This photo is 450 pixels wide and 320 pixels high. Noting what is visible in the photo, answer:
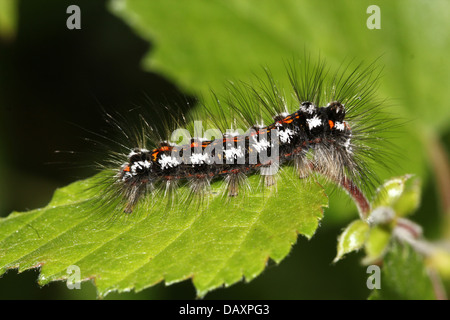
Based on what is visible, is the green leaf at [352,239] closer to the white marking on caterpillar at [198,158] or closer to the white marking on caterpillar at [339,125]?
the white marking on caterpillar at [339,125]

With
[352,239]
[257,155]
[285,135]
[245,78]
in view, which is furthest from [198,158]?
[245,78]

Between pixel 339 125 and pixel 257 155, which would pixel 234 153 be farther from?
pixel 339 125

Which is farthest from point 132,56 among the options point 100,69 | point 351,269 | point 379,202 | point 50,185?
point 379,202

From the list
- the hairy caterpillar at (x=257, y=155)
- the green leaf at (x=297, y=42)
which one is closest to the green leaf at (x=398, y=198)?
the hairy caterpillar at (x=257, y=155)

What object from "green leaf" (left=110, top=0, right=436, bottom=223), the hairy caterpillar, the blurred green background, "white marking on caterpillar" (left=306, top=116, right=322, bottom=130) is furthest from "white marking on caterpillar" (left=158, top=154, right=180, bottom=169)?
"green leaf" (left=110, top=0, right=436, bottom=223)
